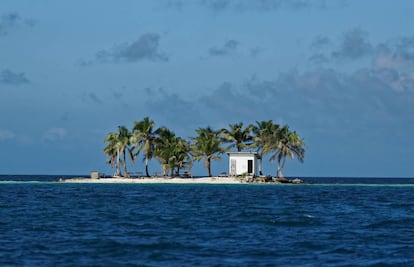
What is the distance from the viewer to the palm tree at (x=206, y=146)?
12569 centimetres

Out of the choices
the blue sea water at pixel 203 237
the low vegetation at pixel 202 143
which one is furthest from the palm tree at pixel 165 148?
the blue sea water at pixel 203 237

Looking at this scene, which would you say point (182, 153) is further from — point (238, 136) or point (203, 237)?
point (203, 237)

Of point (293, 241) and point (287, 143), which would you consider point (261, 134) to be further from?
point (293, 241)

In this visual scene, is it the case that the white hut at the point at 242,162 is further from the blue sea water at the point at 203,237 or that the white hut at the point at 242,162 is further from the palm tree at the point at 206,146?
the blue sea water at the point at 203,237

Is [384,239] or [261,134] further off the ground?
[261,134]

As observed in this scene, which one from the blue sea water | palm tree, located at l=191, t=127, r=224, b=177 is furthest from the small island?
the blue sea water

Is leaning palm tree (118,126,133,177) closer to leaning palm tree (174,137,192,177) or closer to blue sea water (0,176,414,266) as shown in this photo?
leaning palm tree (174,137,192,177)

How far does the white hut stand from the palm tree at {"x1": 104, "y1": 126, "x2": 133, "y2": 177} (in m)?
18.2

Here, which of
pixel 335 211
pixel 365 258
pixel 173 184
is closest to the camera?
pixel 365 258

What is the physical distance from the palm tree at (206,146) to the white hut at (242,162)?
3.10 meters

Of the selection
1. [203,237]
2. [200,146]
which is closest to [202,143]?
[200,146]

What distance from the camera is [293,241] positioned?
120 feet

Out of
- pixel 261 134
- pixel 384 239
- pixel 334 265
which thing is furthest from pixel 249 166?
pixel 334 265

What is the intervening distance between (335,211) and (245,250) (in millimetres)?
26644
